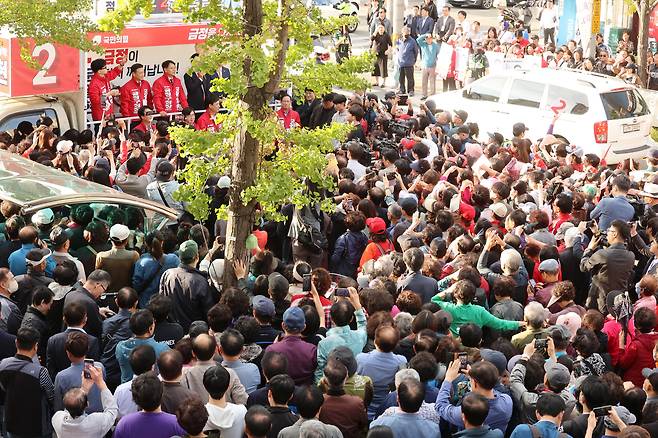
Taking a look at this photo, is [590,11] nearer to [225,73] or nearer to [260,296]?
[225,73]

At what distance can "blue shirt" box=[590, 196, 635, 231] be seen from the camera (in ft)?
41.1

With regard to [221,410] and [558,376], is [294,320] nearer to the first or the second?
[221,410]

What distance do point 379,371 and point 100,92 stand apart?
10051 millimetres

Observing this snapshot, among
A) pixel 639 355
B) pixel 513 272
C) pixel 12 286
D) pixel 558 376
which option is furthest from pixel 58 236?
pixel 639 355

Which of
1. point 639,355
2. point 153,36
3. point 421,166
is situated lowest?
point 639,355

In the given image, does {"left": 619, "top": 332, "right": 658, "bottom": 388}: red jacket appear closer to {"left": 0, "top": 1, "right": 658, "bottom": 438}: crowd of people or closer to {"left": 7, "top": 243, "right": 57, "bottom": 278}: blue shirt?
{"left": 0, "top": 1, "right": 658, "bottom": 438}: crowd of people

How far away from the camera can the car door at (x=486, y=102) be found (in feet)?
66.7

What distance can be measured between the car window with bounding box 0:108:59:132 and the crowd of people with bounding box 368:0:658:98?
1028cm

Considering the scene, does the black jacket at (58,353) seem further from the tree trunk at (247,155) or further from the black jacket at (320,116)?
the black jacket at (320,116)

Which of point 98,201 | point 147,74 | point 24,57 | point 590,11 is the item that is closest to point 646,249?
point 98,201

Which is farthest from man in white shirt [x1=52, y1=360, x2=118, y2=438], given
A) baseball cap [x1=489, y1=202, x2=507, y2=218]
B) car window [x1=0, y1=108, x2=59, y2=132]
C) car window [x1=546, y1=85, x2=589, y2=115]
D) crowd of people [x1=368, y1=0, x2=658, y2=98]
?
crowd of people [x1=368, y1=0, x2=658, y2=98]

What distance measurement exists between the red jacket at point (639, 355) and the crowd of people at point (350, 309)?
2cm

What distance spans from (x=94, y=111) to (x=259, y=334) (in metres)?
8.94

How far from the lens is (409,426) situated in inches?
298
